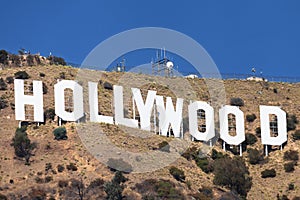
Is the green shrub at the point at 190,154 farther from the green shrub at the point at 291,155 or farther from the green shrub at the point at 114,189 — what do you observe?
the green shrub at the point at 114,189

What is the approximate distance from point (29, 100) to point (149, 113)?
13.3 meters

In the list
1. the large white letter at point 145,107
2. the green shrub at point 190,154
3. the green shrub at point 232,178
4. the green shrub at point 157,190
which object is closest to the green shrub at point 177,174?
the green shrub at point 157,190

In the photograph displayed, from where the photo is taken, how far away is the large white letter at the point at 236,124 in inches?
4158

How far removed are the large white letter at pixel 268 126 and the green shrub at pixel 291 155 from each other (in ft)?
6.89

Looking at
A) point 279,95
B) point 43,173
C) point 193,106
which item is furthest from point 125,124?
point 279,95

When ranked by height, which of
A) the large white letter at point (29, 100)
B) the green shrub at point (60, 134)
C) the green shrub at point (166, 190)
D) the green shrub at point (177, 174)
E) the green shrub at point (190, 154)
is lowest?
the green shrub at point (166, 190)

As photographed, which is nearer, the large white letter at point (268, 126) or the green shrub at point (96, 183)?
the green shrub at point (96, 183)

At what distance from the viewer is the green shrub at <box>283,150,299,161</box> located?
102m

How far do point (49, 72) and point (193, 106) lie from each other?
21410 millimetres

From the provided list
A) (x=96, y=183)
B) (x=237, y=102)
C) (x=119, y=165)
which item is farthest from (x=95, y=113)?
(x=237, y=102)

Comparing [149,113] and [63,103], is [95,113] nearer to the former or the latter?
[63,103]

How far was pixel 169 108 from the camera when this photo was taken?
103500 mm

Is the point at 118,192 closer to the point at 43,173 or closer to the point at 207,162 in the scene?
the point at 43,173

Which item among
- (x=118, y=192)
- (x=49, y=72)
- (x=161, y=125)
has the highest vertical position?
(x=49, y=72)
